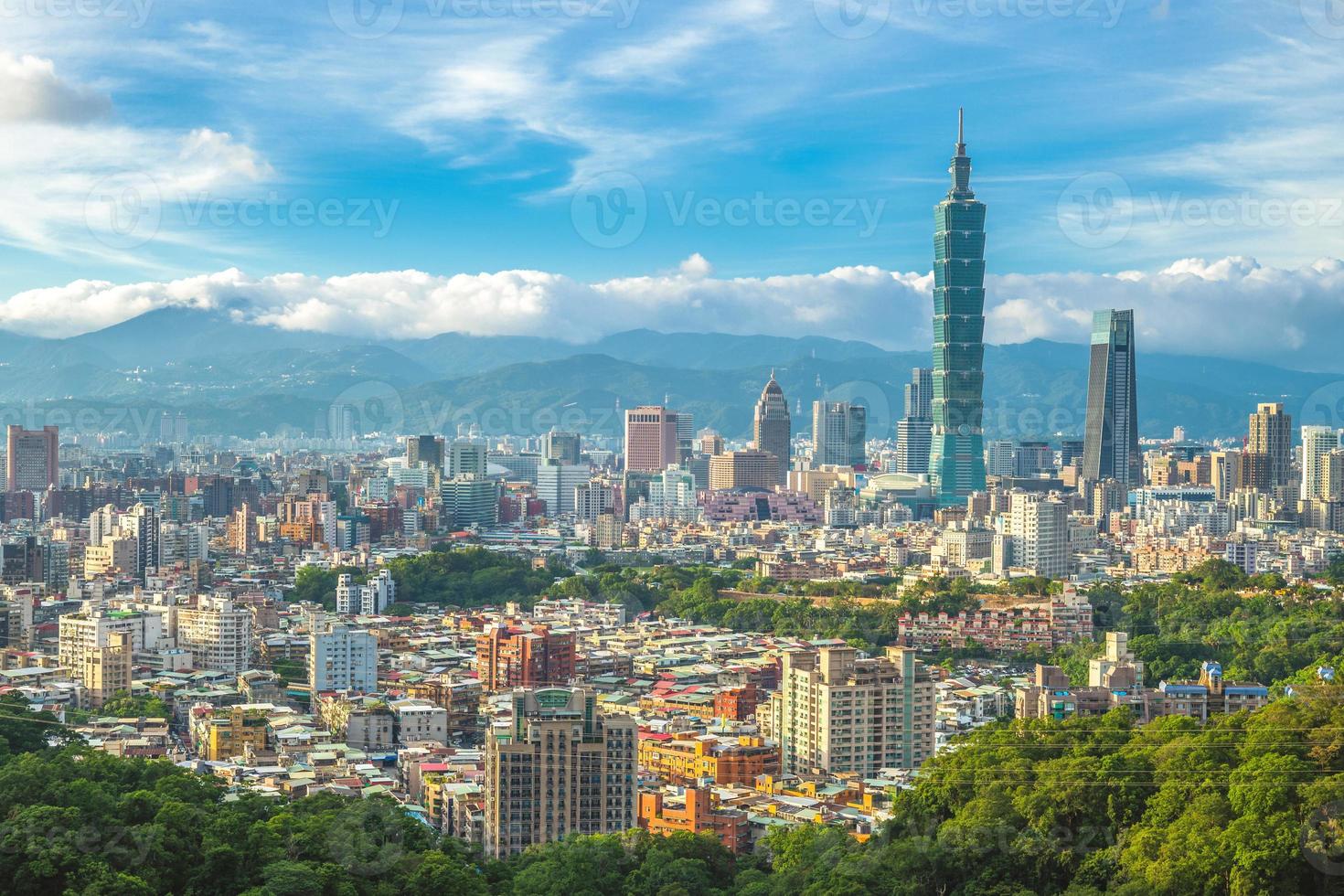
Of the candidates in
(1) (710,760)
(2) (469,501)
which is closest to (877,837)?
(1) (710,760)

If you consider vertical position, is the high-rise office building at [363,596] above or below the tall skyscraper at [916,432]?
A: below

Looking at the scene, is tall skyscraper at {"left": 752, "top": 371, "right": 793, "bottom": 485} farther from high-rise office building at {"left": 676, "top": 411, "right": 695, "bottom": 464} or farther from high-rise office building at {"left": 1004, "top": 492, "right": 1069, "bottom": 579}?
high-rise office building at {"left": 1004, "top": 492, "right": 1069, "bottom": 579}

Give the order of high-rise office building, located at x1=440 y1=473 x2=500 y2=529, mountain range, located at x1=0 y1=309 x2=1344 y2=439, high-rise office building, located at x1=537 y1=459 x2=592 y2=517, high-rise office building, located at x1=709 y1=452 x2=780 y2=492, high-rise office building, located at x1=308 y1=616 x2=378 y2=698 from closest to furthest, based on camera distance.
→ high-rise office building, located at x1=308 y1=616 x2=378 y2=698 < high-rise office building, located at x1=440 y1=473 x2=500 y2=529 < high-rise office building, located at x1=537 y1=459 x2=592 y2=517 < high-rise office building, located at x1=709 y1=452 x2=780 y2=492 < mountain range, located at x1=0 y1=309 x2=1344 y2=439

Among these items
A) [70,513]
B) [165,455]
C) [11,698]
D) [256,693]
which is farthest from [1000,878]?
[165,455]

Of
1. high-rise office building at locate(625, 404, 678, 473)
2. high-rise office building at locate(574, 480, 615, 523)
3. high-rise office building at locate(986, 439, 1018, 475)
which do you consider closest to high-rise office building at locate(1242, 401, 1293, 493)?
high-rise office building at locate(986, 439, 1018, 475)

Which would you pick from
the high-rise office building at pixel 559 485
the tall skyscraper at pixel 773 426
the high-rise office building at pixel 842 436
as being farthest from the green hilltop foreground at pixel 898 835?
the high-rise office building at pixel 842 436

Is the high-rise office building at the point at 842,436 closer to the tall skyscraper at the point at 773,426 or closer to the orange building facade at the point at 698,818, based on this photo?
the tall skyscraper at the point at 773,426
